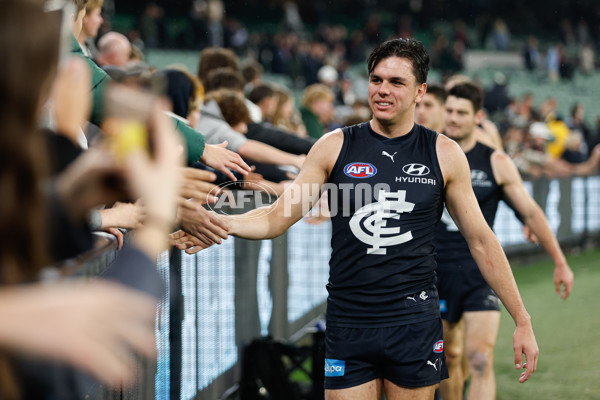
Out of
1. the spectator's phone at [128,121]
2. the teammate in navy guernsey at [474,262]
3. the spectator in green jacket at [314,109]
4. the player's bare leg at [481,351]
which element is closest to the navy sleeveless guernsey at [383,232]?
the player's bare leg at [481,351]

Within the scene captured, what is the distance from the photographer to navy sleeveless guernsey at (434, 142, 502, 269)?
20.6 feet

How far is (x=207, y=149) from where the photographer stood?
4.12 metres

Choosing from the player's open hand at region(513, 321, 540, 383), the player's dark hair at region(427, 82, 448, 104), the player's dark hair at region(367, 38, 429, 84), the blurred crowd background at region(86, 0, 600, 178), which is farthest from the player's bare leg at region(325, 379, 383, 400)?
the blurred crowd background at region(86, 0, 600, 178)

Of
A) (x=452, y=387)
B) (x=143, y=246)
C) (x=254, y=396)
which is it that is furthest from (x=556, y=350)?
(x=143, y=246)

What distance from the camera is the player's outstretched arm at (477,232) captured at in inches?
171

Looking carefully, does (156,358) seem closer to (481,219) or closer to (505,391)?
(481,219)

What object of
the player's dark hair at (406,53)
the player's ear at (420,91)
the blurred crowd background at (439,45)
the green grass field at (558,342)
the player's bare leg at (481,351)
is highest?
the blurred crowd background at (439,45)

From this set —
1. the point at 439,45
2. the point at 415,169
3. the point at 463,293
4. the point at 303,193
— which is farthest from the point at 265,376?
the point at 439,45

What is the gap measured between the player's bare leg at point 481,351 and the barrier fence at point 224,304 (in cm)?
174

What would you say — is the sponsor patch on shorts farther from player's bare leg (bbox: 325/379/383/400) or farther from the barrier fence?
the barrier fence

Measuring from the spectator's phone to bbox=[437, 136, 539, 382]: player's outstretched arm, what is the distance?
2.55 meters

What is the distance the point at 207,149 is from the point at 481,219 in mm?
1479

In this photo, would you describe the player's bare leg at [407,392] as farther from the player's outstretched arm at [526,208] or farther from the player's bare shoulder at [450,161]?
the player's outstretched arm at [526,208]

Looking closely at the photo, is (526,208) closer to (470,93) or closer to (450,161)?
(470,93)
